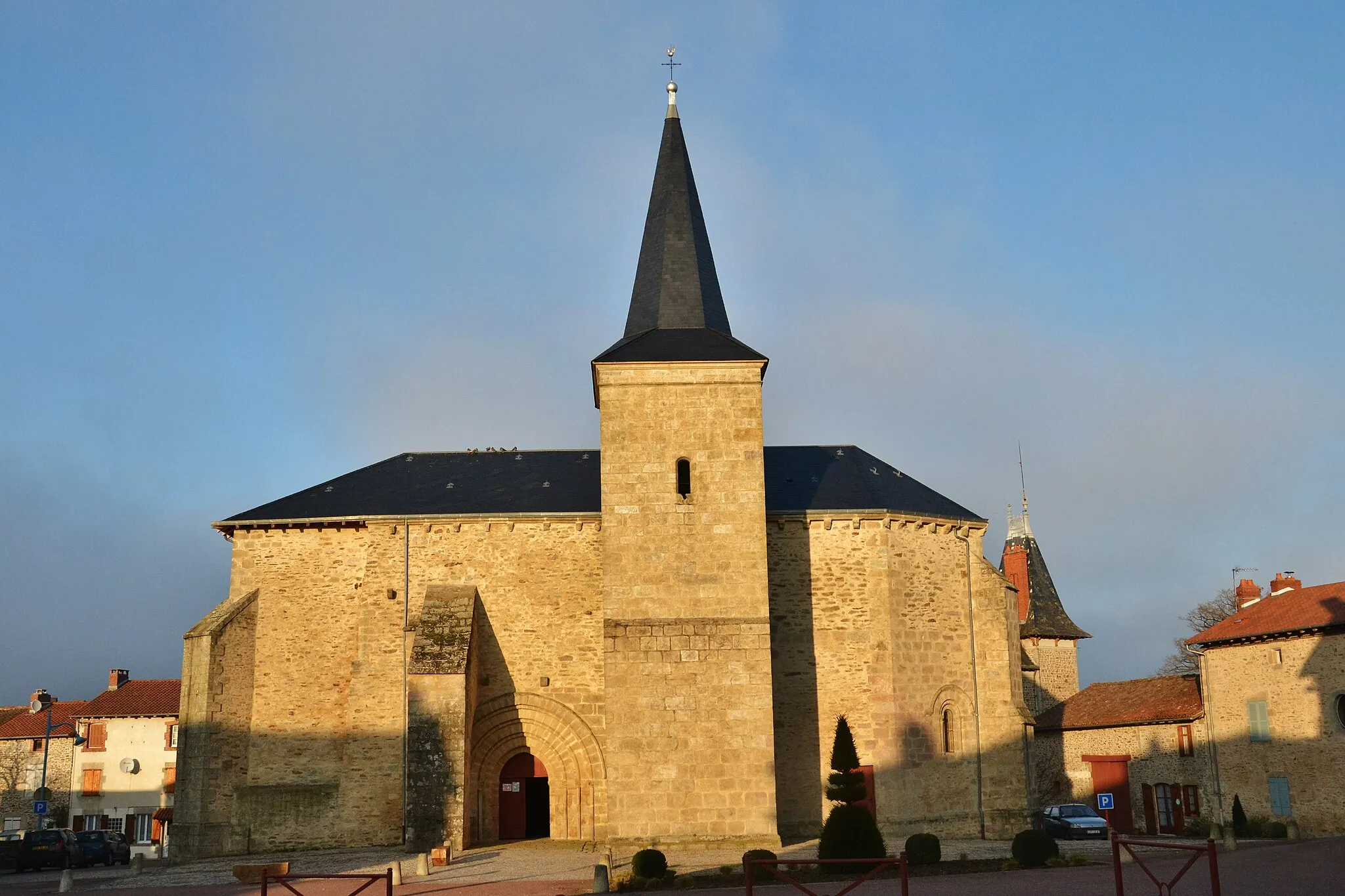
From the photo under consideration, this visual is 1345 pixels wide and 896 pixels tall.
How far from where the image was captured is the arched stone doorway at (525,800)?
2172 cm

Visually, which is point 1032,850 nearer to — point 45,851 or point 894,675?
point 894,675

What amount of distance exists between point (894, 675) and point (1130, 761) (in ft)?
35.8

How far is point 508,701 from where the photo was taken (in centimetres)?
2200

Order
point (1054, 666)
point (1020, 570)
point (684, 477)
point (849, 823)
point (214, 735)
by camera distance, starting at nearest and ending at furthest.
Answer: point (849, 823), point (684, 477), point (214, 735), point (1054, 666), point (1020, 570)

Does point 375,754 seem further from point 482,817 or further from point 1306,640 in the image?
point 1306,640

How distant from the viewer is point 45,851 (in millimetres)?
24672

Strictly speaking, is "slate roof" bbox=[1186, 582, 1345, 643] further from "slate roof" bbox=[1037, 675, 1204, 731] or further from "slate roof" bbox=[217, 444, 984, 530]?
"slate roof" bbox=[217, 444, 984, 530]

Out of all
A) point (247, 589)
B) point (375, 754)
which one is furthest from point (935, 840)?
point (247, 589)

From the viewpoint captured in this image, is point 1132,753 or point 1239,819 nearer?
point 1239,819

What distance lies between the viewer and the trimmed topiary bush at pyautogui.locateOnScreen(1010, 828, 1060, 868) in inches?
629

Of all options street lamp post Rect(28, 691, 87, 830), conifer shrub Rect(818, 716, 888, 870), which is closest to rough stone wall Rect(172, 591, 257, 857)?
street lamp post Rect(28, 691, 87, 830)

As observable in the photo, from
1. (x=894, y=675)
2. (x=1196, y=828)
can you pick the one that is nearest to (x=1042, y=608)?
(x=1196, y=828)

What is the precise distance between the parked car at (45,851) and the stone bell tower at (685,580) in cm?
1418

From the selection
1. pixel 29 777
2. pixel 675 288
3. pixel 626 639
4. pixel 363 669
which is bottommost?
pixel 29 777
